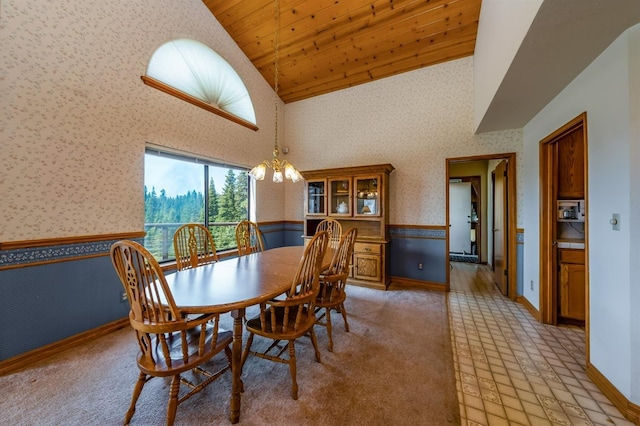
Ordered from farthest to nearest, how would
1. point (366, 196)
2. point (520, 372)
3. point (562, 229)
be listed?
point (366, 196)
point (562, 229)
point (520, 372)

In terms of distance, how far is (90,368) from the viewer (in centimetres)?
173

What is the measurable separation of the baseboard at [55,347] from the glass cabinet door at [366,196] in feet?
10.4

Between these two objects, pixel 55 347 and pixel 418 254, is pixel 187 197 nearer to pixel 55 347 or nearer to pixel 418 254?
pixel 55 347

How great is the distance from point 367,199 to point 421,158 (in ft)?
3.39

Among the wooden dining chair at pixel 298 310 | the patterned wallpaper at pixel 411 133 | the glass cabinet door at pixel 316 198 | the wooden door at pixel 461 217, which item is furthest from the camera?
the wooden door at pixel 461 217

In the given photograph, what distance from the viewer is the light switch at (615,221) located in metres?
1.45

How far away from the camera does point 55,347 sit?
75.4 inches

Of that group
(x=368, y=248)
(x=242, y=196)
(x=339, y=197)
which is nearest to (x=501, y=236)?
(x=368, y=248)

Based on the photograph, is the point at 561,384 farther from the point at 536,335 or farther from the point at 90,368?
the point at 90,368

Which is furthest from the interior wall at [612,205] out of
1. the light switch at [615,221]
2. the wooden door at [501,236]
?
the wooden door at [501,236]

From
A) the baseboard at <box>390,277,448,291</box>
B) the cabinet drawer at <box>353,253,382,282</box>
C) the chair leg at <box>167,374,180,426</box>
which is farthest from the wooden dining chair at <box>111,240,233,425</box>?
the baseboard at <box>390,277,448,291</box>

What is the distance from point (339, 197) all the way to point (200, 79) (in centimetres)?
263

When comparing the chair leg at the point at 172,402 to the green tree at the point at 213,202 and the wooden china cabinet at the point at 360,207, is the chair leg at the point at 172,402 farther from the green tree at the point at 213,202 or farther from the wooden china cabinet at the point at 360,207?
the wooden china cabinet at the point at 360,207

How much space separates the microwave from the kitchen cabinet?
1.12 feet
